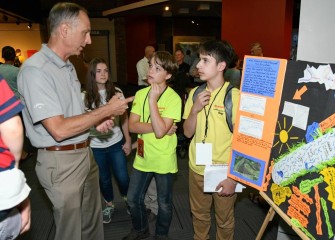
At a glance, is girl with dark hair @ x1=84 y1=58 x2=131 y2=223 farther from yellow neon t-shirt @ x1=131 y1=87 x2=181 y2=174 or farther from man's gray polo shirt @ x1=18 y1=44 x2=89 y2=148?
man's gray polo shirt @ x1=18 y1=44 x2=89 y2=148

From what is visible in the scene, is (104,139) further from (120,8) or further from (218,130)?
(120,8)

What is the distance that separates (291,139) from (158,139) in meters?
1.02

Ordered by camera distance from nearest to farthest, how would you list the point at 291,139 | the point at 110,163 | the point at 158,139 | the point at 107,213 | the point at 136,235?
the point at 291,139
the point at 158,139
the point at 136,235
the point at 110,163
the point at 107,213

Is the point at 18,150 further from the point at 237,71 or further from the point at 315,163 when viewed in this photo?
the point at 237,71

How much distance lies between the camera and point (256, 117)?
1.60 metres

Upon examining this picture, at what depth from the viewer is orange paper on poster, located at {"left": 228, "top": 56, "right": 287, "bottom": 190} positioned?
1.51 m

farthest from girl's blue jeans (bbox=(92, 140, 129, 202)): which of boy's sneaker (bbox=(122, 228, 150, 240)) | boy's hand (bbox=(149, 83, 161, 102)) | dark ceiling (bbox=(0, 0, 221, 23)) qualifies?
dark ceiling (bbox=(0, 0, 221, 23))

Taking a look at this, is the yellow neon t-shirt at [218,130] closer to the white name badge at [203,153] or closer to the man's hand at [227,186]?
the white name badge at [203,153]

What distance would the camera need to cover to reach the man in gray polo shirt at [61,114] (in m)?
1.56

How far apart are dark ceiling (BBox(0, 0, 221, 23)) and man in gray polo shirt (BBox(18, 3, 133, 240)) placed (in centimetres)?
667

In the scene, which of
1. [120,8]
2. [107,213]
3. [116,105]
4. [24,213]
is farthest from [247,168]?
[120,8]

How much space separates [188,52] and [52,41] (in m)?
10.7

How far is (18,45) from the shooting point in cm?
1252

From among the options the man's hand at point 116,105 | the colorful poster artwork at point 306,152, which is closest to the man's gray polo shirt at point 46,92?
the man's hand at point 116,105
